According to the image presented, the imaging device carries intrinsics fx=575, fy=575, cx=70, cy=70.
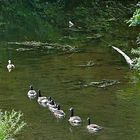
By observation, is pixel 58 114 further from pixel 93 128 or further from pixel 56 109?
pixel 93 128

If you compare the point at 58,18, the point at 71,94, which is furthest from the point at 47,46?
the point at 58,18

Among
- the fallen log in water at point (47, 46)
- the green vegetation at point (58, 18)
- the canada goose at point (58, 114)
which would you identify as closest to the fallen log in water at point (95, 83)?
the canada goose at point (58, 114)

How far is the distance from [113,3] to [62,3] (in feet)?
18.1

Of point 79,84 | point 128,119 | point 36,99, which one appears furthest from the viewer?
point 79,84

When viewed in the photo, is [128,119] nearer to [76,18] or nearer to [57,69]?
[57,69]

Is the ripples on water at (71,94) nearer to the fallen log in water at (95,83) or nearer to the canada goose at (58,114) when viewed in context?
the canada goose at (58,114)

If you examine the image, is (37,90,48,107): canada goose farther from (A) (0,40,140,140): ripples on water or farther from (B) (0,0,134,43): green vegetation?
(B) (0,0,134,43): green vegetation

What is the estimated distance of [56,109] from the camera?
22906 millimetres

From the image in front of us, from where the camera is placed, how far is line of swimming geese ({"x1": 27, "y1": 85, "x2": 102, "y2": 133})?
2106cm

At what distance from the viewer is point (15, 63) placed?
33219mm

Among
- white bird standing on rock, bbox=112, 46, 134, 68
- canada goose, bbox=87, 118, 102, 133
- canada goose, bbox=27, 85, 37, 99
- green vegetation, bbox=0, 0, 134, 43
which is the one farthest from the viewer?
green vegetation, bbox=0, 0, 134, 43

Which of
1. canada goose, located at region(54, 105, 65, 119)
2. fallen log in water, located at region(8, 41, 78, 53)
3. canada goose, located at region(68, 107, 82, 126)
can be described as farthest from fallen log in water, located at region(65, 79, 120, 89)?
fallen log in water, located at region(8, 41, 78, 53)

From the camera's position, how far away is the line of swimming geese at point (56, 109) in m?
21.1

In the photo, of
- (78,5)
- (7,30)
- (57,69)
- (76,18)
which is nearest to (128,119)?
(57,69)
